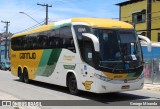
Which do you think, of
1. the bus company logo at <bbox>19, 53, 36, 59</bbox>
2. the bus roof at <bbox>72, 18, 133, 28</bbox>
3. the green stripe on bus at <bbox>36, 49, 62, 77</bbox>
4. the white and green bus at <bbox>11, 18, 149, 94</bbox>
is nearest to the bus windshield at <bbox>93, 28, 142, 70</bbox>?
the white and green bus at <bbox>11, 18, 149, 94</bbox>

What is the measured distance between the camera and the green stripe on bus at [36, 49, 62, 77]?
18344 mm

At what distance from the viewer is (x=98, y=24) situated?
49.1ft

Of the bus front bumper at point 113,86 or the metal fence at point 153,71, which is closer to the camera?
the bus front bumper at point 113,86

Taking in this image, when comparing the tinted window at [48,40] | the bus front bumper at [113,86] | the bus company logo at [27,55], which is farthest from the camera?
the bus company logo at [27,55]

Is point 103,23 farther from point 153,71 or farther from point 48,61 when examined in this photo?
point 153,71

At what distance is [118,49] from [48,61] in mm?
5707

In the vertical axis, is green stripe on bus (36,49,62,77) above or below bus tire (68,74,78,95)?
above

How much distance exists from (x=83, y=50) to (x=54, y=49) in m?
3.43

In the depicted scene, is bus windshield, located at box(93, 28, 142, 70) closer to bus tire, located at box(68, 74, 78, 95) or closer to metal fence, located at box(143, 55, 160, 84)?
bus tire, located at box(68, 74, 78, 95)

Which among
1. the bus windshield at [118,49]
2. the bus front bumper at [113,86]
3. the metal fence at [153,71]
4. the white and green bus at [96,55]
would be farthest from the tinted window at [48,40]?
the metal fence at [153,71]

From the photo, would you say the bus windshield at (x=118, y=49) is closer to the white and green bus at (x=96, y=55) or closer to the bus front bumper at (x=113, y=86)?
the white and green bus at (x=96, y=55)

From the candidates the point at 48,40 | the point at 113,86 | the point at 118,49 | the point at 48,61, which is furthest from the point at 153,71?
the point at 113,86

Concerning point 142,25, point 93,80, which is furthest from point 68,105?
point 142,25

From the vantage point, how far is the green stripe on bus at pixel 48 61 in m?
18.3
